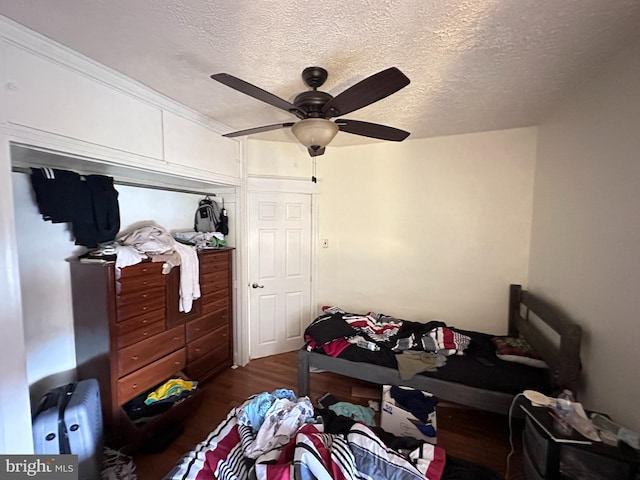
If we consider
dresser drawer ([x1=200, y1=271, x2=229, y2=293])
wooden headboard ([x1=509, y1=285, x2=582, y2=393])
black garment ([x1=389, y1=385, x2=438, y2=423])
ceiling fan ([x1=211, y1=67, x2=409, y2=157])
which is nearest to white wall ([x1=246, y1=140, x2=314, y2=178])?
dresser drawer ([x1=200, y1=271, x2=229, y2=293])

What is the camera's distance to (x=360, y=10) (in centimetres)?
121

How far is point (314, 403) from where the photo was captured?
247 centimetres

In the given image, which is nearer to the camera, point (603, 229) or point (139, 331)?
point (603, 229)

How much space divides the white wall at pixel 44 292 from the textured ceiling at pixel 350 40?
1.15 meters

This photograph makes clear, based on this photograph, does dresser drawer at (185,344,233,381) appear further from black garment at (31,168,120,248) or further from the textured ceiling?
the textured ceiling

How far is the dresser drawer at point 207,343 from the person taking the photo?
8.25ft

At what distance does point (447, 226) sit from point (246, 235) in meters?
2.29

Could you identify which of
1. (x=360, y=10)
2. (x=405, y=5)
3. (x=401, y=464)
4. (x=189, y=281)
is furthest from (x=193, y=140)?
(x=401, y=464)

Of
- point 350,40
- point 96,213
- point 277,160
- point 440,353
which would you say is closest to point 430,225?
point 440,353

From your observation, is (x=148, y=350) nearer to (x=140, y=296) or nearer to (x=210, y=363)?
(x=140, y=296)

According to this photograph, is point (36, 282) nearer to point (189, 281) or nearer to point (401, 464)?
point (189, 281)

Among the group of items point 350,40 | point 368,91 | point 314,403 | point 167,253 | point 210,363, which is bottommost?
point 314,403

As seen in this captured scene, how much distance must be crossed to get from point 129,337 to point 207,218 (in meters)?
1.47

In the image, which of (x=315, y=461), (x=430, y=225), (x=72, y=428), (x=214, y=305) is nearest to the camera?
(x=315, y=461)
